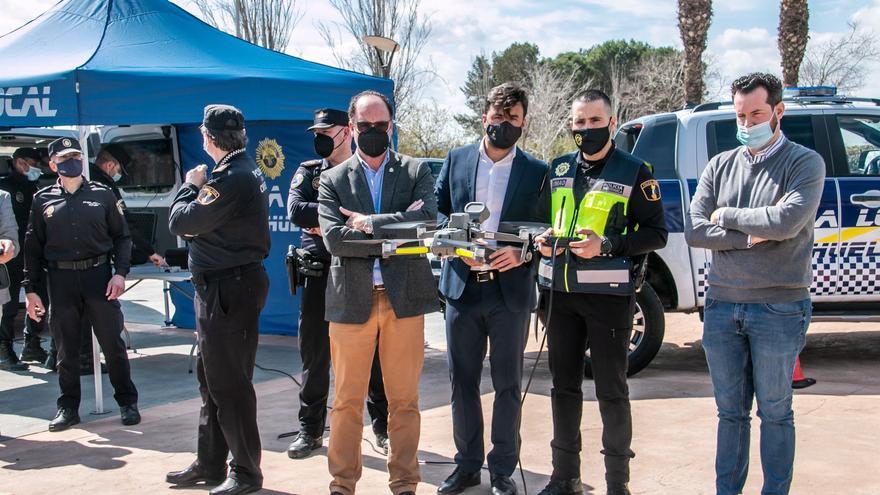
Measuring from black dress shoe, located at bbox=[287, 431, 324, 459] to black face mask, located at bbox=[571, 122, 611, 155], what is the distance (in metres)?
2.47

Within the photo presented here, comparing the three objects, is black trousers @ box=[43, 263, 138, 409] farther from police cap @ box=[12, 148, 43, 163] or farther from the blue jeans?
the blue jeans

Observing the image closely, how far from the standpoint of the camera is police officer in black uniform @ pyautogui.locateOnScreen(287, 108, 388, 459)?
5.41 meters

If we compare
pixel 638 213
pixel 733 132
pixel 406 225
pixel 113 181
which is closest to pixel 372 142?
pixel 406 225

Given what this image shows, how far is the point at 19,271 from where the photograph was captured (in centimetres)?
819

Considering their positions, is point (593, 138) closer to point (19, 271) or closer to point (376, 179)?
point (376, 179)

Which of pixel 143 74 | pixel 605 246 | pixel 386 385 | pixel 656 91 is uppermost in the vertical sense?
pixel 656 91

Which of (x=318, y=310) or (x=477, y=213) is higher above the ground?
(x=477, y=213)

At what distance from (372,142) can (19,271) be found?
542 centimetres

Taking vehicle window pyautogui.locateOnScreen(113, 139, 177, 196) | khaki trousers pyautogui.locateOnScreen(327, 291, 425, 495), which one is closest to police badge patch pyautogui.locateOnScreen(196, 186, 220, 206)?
khaki trousers pyautogui.locateOnScreen(327, 291, 425, 495)

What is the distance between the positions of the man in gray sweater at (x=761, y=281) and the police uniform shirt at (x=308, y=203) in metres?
2.37

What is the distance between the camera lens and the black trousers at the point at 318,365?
5453mm

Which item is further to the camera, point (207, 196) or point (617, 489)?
point (207, 196)

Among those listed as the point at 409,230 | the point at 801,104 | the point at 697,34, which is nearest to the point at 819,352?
the point at 801,104

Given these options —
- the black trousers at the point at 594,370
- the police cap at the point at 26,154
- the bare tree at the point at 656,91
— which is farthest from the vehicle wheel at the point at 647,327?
the bare tree at the point at 656,91
